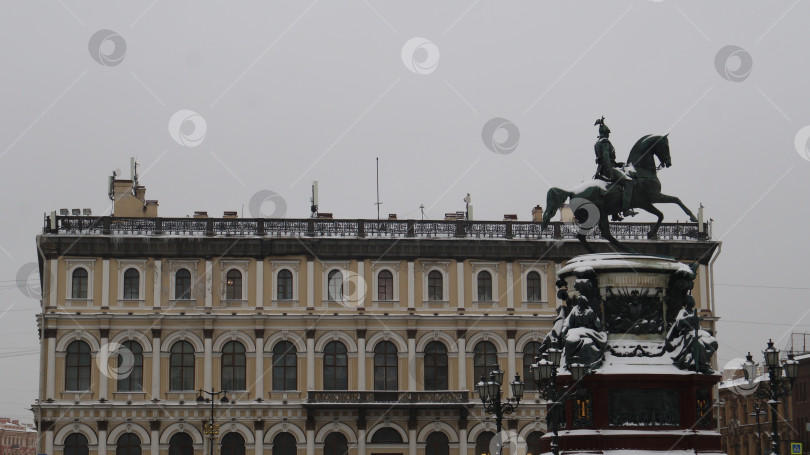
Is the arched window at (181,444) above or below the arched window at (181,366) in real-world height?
below

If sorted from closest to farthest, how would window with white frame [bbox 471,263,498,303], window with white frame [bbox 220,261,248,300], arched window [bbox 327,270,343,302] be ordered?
window with white frame [bbox 220,261,248,300]
arched window [bbox 327,270,343,302]
window with white frame [bbox 471,263,498,303]

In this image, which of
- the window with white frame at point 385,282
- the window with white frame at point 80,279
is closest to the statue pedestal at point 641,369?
the window with white frame at point 385,282

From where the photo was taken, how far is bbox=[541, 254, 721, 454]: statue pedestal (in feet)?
75.2

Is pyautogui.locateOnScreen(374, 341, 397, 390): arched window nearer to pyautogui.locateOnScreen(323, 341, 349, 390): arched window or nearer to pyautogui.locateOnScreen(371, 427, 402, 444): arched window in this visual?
pyautogui.locateOnScreen(323, 341, 349, 390): arched window

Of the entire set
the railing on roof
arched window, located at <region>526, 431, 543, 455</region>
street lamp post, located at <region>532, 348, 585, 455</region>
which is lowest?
arched window, located at <region>526, 431, 543, 455</region>

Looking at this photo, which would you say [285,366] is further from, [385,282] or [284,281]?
[385,282]

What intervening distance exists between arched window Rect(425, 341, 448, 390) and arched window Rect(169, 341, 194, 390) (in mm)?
11117

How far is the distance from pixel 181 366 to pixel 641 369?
130 feet

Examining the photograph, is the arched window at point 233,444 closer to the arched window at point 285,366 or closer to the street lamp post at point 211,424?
the street lamp post at point 211,424

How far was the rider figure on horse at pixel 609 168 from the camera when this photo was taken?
25531 millimetres

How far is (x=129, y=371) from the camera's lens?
5931cm

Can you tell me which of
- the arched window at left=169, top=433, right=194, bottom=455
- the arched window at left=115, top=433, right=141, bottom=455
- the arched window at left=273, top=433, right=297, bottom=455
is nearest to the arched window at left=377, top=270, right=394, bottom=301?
the arched window at left=273, top=433, right=297, bottom=455

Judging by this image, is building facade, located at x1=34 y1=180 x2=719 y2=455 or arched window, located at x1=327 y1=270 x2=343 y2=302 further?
arched window, located at x1=327 y1=270 x2=343 y2=302

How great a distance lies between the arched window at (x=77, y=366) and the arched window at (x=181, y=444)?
4.65m
